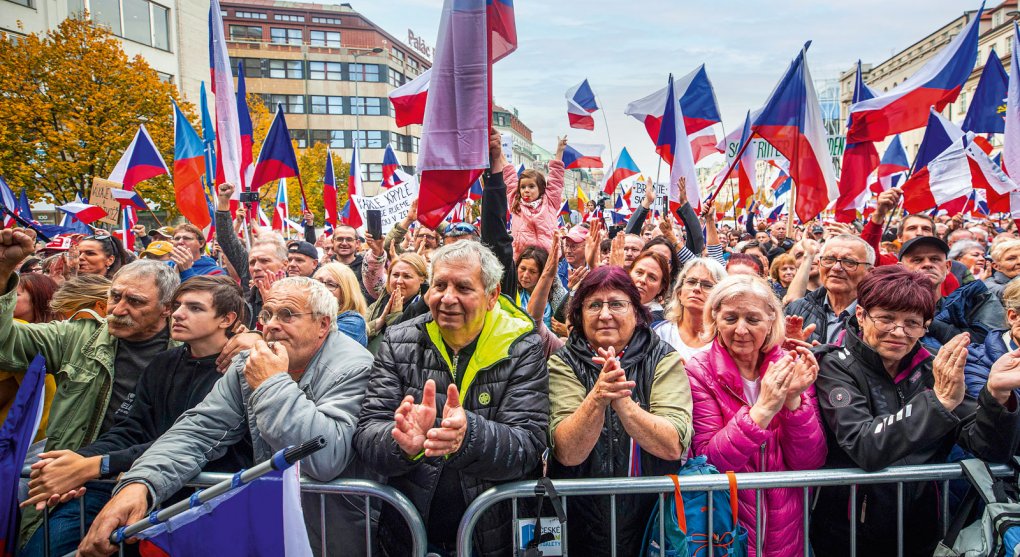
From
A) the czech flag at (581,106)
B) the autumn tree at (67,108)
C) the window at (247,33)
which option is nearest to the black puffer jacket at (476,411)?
the czech flag at (581,106)

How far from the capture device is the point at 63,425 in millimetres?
3061

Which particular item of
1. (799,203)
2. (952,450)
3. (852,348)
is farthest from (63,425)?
(799,203)

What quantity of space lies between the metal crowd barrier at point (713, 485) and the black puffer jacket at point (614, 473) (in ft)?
0.27

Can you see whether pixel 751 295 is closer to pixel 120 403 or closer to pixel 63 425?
pixel 120 403

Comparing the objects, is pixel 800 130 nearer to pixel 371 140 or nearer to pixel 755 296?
pixel 755 296

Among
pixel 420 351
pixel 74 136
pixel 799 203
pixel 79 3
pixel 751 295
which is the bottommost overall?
pixel 420 351

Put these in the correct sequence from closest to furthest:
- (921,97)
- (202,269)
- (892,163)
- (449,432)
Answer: (449,432)
(202,269)
(921,97)
(892,163)

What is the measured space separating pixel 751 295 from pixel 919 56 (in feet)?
216

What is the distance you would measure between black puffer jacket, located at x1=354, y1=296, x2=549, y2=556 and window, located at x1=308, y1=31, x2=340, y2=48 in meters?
68.9

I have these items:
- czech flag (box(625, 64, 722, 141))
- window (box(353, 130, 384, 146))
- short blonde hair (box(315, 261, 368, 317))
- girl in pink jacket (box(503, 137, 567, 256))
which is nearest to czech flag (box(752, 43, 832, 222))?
girl in pink jacket (box(503, 137, 567, 256))

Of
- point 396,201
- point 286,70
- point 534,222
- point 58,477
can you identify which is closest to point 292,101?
point 286,70

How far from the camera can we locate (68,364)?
3178 mm

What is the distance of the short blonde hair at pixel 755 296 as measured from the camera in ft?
9.47

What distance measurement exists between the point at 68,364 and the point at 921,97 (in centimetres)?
782
